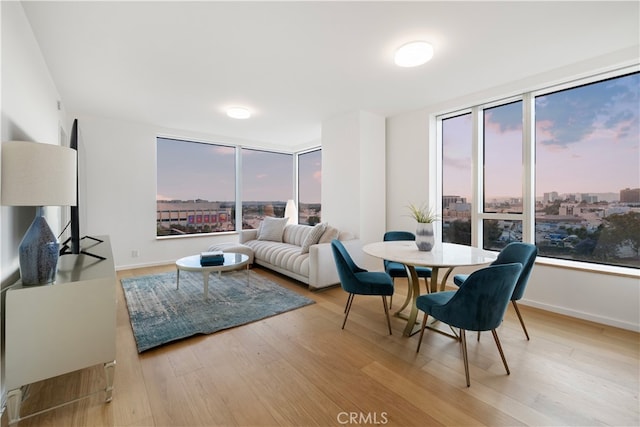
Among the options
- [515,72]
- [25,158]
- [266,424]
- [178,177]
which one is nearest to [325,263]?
[266,424]

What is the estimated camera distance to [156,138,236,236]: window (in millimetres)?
5230

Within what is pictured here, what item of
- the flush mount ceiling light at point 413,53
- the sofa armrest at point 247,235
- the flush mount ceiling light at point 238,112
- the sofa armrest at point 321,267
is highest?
the flush mount ceiling light at point 238,112

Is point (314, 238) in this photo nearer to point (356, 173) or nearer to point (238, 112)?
point (356, 173)

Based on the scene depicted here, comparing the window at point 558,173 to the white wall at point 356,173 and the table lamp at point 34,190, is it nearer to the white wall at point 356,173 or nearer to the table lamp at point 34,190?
the white wall at point 356,173

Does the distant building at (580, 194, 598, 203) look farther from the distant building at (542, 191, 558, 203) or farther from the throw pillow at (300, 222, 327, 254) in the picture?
the throw pillow at (300, 222, 327, 254)

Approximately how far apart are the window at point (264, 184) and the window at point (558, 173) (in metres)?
4.18

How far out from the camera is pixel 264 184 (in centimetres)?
660

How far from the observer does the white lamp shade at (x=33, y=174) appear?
1546 millimetres

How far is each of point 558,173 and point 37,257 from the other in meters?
4.70

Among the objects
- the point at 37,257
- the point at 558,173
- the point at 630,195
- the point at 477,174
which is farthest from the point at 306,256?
the point at 630,195

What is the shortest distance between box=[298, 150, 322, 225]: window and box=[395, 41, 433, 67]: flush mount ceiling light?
382 centimetres

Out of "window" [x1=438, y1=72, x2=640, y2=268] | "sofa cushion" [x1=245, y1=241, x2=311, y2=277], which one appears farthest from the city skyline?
"window" [x1=438, y1=72, x2=640, y2=268]

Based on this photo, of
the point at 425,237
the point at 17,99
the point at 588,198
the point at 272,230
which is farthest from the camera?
the point at 272,230

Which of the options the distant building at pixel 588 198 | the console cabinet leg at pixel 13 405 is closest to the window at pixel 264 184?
the console cabinet leg at pixel 13 405
